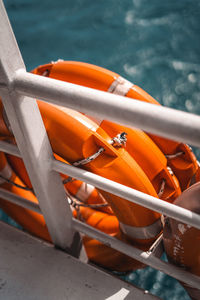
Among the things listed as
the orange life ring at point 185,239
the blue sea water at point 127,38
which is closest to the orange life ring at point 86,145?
the orange life ring at point 185,239

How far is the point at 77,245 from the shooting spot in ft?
4.18

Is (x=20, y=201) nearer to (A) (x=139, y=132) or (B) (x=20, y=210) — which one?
(B) (x=20, y=210)

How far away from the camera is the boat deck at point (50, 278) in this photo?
1.00 meters

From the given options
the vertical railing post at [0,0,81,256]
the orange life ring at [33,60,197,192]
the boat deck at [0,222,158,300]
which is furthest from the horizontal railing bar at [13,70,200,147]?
the boat deck at [0,222,158,300]

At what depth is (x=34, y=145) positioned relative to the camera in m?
0.83

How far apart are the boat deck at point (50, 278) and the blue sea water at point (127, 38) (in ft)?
6.72

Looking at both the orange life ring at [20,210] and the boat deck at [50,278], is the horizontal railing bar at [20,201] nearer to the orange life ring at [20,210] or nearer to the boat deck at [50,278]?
the boat deck at [50,278]

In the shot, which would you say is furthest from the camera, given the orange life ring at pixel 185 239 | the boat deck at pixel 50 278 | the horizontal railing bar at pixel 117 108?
the boat deck at pixel 50 278

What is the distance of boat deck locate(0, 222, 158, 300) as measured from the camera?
1003mm

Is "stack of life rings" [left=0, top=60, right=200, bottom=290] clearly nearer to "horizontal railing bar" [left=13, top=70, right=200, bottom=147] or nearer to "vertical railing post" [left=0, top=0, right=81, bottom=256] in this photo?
"vertical railing post" [left=0, top=0, right=81, bottom=256]

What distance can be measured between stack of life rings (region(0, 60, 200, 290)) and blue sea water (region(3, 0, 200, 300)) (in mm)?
1554

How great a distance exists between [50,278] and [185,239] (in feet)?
1.66

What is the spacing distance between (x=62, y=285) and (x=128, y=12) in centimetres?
337

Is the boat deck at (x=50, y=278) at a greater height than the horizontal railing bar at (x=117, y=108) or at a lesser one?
lesser
